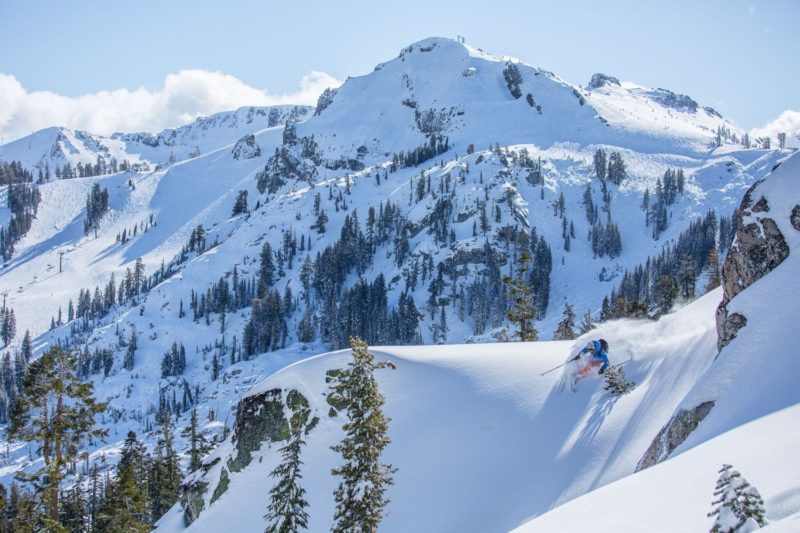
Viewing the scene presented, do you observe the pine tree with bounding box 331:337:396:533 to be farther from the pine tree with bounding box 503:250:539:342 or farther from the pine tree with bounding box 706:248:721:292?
the pine tree with bounding box 706:248:721:292

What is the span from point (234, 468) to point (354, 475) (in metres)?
11.1

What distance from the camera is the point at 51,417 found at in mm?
21531

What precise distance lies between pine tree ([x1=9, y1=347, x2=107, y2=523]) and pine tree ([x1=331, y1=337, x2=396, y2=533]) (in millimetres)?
10117

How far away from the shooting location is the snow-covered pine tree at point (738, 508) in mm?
6758

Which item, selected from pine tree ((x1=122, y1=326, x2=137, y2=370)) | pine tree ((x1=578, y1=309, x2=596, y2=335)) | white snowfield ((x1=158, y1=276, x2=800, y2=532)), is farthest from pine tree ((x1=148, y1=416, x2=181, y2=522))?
pine tree ((x1=122, y1=326, x2=137, y2=370))

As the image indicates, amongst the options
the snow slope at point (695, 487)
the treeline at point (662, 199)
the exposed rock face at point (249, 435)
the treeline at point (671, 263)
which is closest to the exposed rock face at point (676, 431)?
the snow slope at point (695, 487)

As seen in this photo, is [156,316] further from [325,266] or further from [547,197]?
[547,197]

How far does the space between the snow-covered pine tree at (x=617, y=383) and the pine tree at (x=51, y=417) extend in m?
20.6

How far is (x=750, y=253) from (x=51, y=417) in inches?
1052

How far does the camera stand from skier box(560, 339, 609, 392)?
78.6ft

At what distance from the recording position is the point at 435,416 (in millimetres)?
25797

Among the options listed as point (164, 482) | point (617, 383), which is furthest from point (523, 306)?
point (164, 482)

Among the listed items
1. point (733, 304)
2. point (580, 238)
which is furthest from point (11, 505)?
point (580, 238)

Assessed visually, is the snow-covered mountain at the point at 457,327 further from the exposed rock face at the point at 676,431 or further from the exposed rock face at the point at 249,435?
the exposed rock face at the point at 249,435
